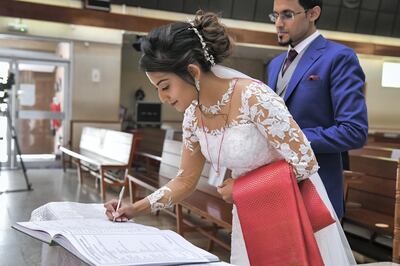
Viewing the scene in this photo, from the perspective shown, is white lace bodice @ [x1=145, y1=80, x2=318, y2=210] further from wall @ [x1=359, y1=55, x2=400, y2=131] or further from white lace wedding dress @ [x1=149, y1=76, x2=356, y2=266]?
wall @ [x1=359, y1=55, x2=400, y2=131]

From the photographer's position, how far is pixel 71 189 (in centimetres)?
655

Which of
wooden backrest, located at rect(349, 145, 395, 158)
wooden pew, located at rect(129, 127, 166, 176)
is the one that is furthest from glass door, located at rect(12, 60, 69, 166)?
wooden backrest, located at rect(349, 145, 395, 158)

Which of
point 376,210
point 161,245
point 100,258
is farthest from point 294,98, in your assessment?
point 376,210

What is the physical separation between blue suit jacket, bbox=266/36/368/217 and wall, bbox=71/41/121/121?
8.65 meters

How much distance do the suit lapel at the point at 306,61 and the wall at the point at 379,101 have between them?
39.3 ft

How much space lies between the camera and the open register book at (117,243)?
0.91 meters

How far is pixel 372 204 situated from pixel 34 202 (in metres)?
3.66

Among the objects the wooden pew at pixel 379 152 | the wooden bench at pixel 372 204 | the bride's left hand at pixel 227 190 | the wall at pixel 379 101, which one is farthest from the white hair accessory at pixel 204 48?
the wall at pixel 379 101

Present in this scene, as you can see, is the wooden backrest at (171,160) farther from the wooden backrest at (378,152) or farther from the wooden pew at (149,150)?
the wooden backrest at (378,152)

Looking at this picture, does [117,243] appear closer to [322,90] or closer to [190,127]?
[190,127]

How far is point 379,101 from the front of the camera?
13305 mm

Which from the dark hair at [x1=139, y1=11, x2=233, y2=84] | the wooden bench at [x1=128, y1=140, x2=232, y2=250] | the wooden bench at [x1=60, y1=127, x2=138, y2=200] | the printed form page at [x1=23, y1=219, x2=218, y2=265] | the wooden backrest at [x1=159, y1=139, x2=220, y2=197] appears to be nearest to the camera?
the printed form page at [x1=23, y1=219, x2=218, y2=265]

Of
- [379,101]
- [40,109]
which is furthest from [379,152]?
[379,101]

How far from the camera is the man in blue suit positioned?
56.1 inches
